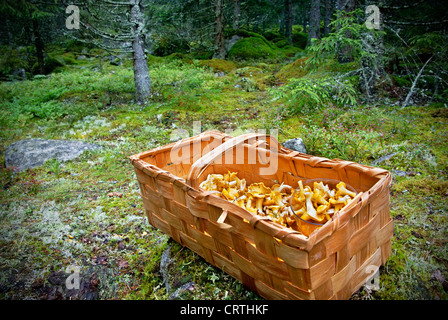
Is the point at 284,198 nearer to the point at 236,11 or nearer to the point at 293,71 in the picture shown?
the point at 293,71

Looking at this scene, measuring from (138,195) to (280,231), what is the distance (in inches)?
111

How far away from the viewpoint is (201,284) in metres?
2.13

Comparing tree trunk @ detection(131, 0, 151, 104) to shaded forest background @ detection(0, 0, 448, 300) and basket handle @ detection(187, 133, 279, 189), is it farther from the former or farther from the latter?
basket handle @ detection(187, 133, 279, 189)

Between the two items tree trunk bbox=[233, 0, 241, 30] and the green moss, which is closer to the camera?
the green moss

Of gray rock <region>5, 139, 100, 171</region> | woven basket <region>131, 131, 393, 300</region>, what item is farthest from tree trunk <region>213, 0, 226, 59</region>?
woven basket <region>131, 131, 393, 300</region>

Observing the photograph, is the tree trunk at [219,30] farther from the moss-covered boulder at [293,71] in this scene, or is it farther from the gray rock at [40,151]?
the gray rock at [40,151]

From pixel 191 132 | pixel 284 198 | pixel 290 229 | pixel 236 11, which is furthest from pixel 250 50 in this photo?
pixel 290 229

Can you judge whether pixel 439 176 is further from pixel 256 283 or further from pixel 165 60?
pixel 165 60

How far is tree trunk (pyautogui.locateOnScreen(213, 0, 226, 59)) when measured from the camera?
1270 centimetres

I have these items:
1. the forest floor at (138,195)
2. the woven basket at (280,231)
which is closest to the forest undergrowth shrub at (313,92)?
the forest floor at (138,195)

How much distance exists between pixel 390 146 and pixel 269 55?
11061mm

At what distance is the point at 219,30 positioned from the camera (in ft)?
43.8

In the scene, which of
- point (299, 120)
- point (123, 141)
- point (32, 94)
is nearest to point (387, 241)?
point (299, 120)

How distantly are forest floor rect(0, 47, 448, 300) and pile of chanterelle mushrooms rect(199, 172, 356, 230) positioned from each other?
56 cm
